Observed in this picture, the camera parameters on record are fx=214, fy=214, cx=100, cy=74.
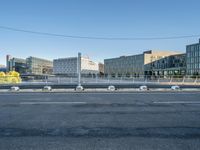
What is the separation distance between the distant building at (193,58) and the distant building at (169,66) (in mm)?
4257

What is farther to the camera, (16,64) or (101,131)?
(16,64)

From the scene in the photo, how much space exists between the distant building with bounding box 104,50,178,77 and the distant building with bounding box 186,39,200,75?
2670 cm

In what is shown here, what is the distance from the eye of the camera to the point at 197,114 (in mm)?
7801

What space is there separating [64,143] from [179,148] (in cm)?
237

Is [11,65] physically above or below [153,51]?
below

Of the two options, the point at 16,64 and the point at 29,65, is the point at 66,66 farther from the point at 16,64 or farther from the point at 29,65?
the point at 29,65

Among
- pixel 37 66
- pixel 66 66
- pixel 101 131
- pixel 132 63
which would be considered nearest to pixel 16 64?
pixel 37 66

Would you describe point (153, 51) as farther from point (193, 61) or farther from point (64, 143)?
point (64, 143)

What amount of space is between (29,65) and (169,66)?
3029 inches

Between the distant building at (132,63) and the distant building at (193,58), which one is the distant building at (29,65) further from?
the distant building at (193,58)

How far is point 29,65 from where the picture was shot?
4751 inches

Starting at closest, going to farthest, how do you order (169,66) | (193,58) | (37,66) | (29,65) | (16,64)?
(193,58) → (16,64) → (169,66) → (29,65) → (37,66)

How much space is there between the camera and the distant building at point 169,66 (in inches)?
4151

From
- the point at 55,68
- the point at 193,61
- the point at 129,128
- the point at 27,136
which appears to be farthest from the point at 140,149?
the point at 55,68
